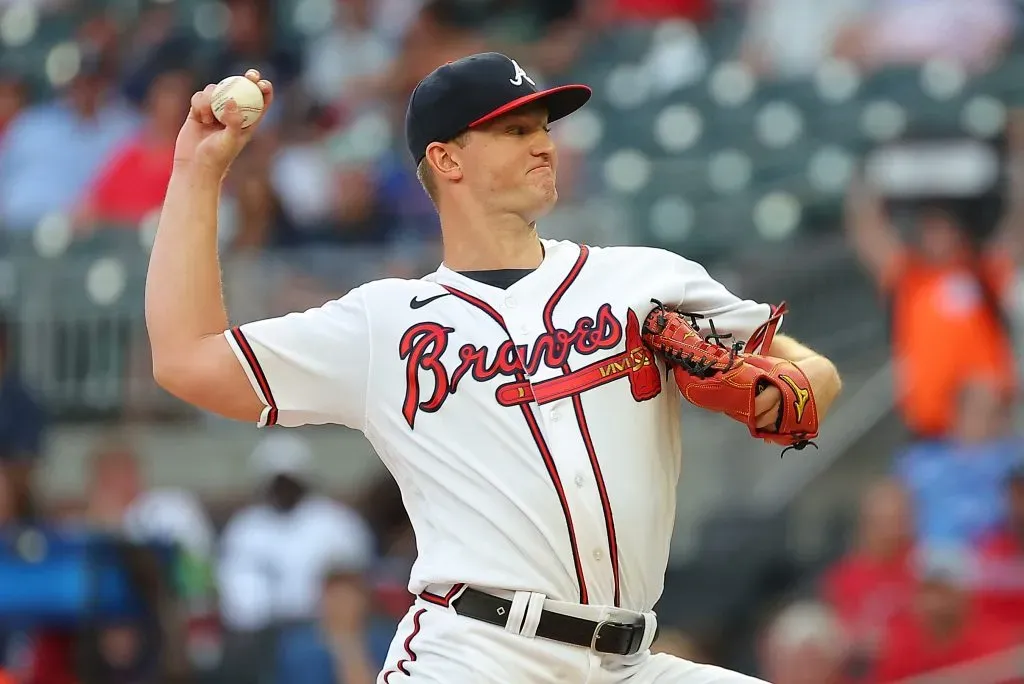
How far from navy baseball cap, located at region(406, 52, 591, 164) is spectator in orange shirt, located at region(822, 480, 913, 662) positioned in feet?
12.4

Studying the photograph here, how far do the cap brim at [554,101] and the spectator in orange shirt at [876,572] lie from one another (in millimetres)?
3712

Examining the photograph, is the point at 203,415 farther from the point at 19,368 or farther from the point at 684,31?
the point at 684,31

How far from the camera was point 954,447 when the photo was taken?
7.48 metres

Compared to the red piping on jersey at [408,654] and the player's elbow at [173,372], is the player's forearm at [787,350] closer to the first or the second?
the red piping on jersey at [408,654]

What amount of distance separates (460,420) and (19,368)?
20.8 feet

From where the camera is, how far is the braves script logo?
3.44m

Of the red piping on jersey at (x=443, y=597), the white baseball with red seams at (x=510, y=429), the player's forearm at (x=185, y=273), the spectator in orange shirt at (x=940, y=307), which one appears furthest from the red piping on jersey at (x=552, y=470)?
the spectator in orange shirt at (x=940, y=307)

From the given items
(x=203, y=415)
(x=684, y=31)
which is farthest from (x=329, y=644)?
(x=684, y=31)

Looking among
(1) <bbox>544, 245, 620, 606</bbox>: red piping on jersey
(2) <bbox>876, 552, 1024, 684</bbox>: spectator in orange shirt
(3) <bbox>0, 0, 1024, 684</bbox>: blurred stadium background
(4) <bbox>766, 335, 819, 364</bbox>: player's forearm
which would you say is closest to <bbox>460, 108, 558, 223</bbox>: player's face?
(1) <bbox>544, 245, 620, 606</bbox>: red piping on jersey

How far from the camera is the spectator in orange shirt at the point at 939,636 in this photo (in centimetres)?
661

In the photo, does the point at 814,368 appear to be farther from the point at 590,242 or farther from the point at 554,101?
the point at 590,242

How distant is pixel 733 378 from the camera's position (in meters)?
3.35

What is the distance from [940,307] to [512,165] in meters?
4.87

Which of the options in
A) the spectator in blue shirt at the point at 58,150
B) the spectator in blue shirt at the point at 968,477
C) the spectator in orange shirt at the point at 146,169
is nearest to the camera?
the spectator in blue shirt at the point at 968,477
